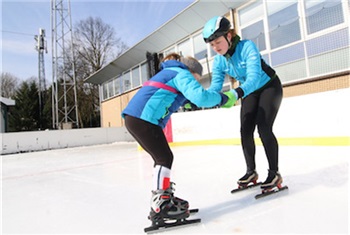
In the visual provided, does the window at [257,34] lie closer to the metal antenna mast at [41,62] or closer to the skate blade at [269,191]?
the skate blade at [269,191]

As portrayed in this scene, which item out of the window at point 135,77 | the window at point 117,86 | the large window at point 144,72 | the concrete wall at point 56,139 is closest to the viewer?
the concrete wall at point 56,139

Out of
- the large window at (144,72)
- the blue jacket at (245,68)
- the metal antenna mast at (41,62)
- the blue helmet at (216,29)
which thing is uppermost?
the metal antenna mast at (41,62)

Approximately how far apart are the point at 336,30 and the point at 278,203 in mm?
4965

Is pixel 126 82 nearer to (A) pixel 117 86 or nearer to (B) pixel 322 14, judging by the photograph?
(A) pixel 117 86

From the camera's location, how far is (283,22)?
6074mm

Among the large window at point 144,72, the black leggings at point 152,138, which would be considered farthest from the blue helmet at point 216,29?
the large window at point 144,72

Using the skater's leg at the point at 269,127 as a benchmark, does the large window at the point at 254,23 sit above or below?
above

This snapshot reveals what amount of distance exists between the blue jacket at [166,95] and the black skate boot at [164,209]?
1.16 feet

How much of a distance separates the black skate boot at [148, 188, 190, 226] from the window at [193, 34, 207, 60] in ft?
26.5

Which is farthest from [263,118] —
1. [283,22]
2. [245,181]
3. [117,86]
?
[117,86]

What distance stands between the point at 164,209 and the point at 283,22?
6.26 metres

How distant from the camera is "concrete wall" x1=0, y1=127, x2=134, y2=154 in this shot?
345 inches

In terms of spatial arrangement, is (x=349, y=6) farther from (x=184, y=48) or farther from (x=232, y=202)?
(x=184, y=48)

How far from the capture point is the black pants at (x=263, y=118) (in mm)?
1629
